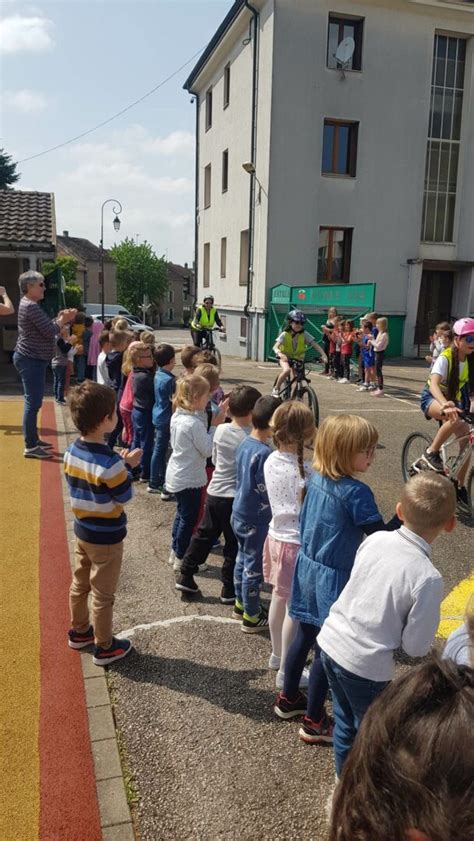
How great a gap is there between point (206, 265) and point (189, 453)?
26625 mm

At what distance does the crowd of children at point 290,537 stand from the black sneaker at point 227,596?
14 millimetres

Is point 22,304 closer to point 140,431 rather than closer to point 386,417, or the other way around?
point 140,431

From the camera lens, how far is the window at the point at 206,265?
29.3m

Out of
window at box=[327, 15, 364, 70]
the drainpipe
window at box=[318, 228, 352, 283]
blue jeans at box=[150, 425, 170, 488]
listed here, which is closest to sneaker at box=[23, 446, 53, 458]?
blue jeans at box=[150, 425, 170, 488]

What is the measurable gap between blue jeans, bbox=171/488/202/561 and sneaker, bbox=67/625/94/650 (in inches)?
43.2

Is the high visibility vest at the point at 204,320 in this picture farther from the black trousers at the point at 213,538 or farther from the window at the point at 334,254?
the black trousers at the point at 213,538

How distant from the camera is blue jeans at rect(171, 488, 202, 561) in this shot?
15.1 feet

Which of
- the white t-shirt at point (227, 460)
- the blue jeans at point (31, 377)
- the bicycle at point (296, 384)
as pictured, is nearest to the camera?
the white t-shirt at point (227, 460)

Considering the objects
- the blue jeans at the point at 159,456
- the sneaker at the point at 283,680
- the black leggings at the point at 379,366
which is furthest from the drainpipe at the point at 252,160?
the sneaker at the point at 283,680

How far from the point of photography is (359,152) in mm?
21406

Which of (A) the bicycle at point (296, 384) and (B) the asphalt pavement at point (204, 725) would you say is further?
(A) the bicycle at point (296, 384)

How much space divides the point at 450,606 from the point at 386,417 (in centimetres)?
712

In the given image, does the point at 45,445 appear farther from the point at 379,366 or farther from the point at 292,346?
the point at 379,366

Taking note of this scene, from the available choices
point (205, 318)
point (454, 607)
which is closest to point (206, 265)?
point (205, 318)
